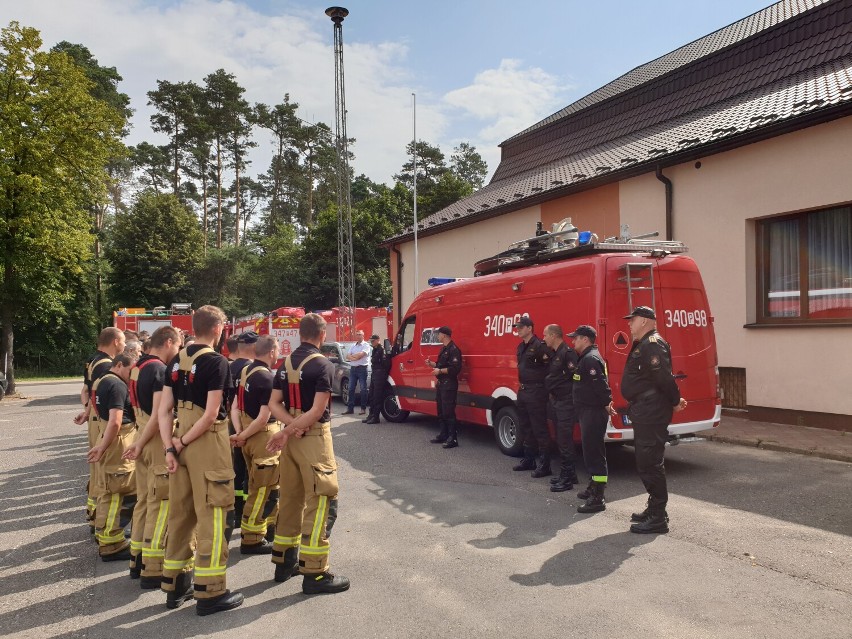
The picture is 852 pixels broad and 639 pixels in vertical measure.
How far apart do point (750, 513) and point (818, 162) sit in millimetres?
6681

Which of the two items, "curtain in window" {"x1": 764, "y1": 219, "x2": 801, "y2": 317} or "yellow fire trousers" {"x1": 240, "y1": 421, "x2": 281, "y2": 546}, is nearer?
"yellow fire trousers" {"x1": 240, "y1": 421, "x2": 281, "y2": 546}

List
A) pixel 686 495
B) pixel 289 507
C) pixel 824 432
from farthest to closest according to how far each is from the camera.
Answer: pixel 824 432 → pixel 686 495 → pixel 289 507

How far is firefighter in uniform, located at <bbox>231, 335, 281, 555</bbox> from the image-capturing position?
492cm

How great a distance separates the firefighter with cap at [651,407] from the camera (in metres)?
5.19

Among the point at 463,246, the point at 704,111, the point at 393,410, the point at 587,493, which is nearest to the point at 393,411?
the point at 393,410

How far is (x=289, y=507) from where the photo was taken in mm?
4242

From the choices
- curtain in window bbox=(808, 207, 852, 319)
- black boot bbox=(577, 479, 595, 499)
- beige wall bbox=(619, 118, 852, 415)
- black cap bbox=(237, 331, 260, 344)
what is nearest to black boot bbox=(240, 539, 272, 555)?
black cap bbox=(237, 331, 260, 344)

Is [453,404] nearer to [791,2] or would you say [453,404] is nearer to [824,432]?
[824,432]

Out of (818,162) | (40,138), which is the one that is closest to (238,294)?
(40,138)

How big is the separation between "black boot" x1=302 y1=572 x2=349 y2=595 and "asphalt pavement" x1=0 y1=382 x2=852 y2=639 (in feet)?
0.25

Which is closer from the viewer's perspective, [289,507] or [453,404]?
[289,507]

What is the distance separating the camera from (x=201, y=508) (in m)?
3.81

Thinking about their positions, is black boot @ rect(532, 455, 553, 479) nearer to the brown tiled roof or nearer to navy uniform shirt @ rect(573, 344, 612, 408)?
navy uniform shirt @ rect(573, 344, 612, 408)

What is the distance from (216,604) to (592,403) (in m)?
3.73
